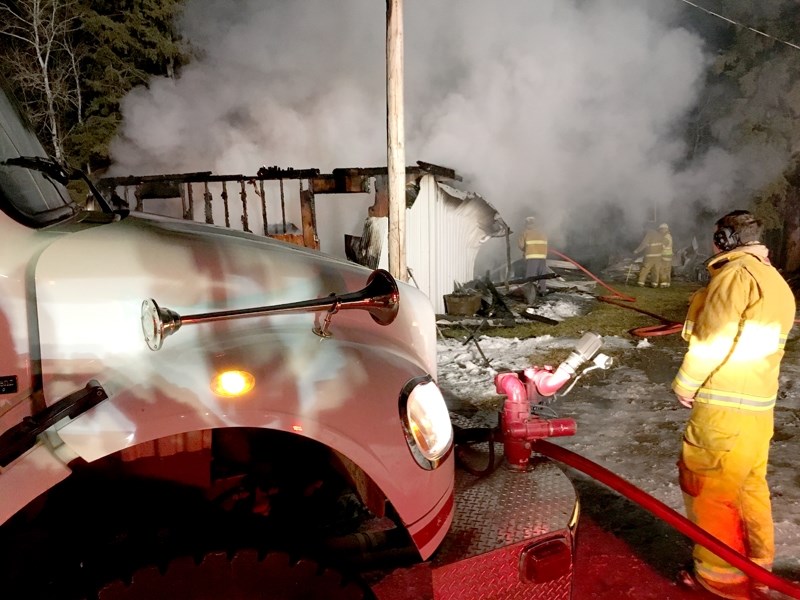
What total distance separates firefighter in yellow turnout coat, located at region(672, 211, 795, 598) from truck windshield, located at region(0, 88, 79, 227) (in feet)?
9.60

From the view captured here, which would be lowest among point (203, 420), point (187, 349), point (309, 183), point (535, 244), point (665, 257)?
point (665, 257)

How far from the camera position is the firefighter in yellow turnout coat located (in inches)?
107

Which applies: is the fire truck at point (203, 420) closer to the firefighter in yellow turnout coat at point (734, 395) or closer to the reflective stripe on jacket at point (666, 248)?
the firefighter in yellow turnout coat at point (734, 395)

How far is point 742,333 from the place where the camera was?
271 cm

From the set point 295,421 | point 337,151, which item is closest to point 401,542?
point 295,421

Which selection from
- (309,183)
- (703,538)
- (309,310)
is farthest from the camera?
(309,183)

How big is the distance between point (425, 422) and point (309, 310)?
0.57 meters

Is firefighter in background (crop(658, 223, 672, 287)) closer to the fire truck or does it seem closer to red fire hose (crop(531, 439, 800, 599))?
red fire hose (crop(531, 439, 800, 599))

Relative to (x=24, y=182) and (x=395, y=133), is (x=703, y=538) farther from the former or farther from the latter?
(x=395, y=133)

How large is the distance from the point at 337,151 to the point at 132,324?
13425 mm

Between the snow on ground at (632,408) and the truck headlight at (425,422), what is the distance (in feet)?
8.43

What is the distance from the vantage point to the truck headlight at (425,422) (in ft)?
6.02

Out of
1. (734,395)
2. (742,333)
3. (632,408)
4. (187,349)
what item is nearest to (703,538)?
(734,395)

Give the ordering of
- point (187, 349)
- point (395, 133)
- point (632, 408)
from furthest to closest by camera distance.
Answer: point (395, 133)
point (632, 408)
point (187, 349)
